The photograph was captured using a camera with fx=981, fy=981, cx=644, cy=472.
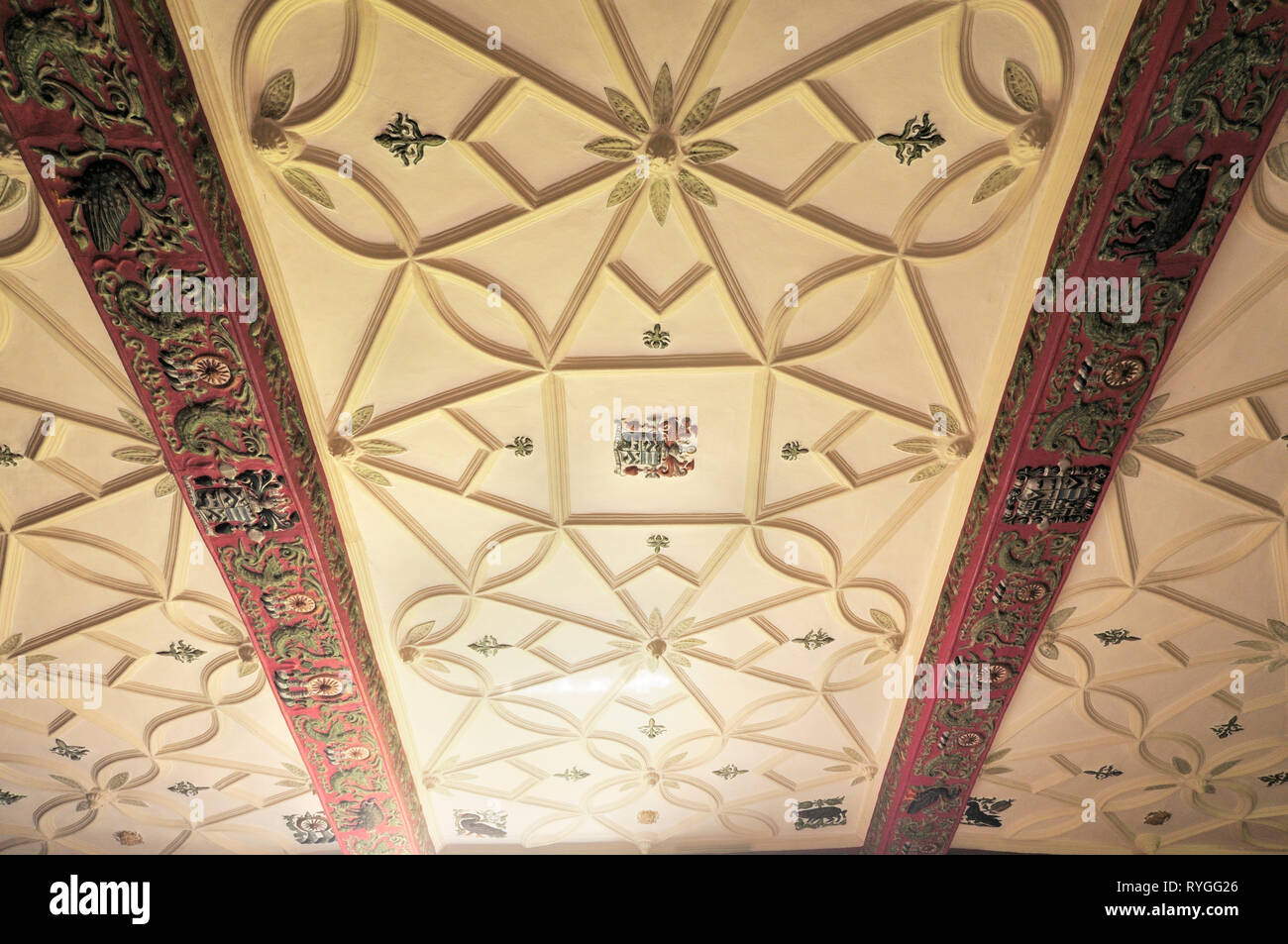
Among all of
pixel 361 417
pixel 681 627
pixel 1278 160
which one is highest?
pixel 1278 160

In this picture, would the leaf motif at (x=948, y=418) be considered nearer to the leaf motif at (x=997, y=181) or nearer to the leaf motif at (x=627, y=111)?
the leaf motif at (x=997, y=181)

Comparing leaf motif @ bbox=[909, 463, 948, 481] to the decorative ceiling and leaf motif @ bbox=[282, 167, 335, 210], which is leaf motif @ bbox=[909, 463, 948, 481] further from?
leaf motif @ bbox=[282, 167, 335, 210]

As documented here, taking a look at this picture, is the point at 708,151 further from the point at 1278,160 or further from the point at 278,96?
the point at 1278,160

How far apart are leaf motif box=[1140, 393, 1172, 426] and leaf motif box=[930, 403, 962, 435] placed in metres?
1.38

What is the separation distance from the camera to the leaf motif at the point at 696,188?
21.7 feet

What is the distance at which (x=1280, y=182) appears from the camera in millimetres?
6500

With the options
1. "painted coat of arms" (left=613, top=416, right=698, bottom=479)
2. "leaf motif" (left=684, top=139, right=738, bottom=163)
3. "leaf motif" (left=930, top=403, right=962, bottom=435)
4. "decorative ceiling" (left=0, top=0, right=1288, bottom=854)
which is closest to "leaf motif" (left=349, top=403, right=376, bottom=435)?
"decorative ceiling" (left=0, top=0, right=1288, bottom=854)

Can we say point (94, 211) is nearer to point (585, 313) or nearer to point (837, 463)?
point (585, 313)

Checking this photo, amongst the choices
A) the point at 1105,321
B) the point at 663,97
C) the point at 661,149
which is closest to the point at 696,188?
the point at 661,149

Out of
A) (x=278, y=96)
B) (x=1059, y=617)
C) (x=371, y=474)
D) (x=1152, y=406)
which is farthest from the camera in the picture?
(x=1059, y=617)

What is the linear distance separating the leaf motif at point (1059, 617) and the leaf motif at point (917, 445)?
2430 mm

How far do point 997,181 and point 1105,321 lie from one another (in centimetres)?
134

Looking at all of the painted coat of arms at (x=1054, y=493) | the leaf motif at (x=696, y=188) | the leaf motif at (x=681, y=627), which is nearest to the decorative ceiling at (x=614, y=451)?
the leaf motif at (x=696, y=188)

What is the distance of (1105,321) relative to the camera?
7008 millimetres
